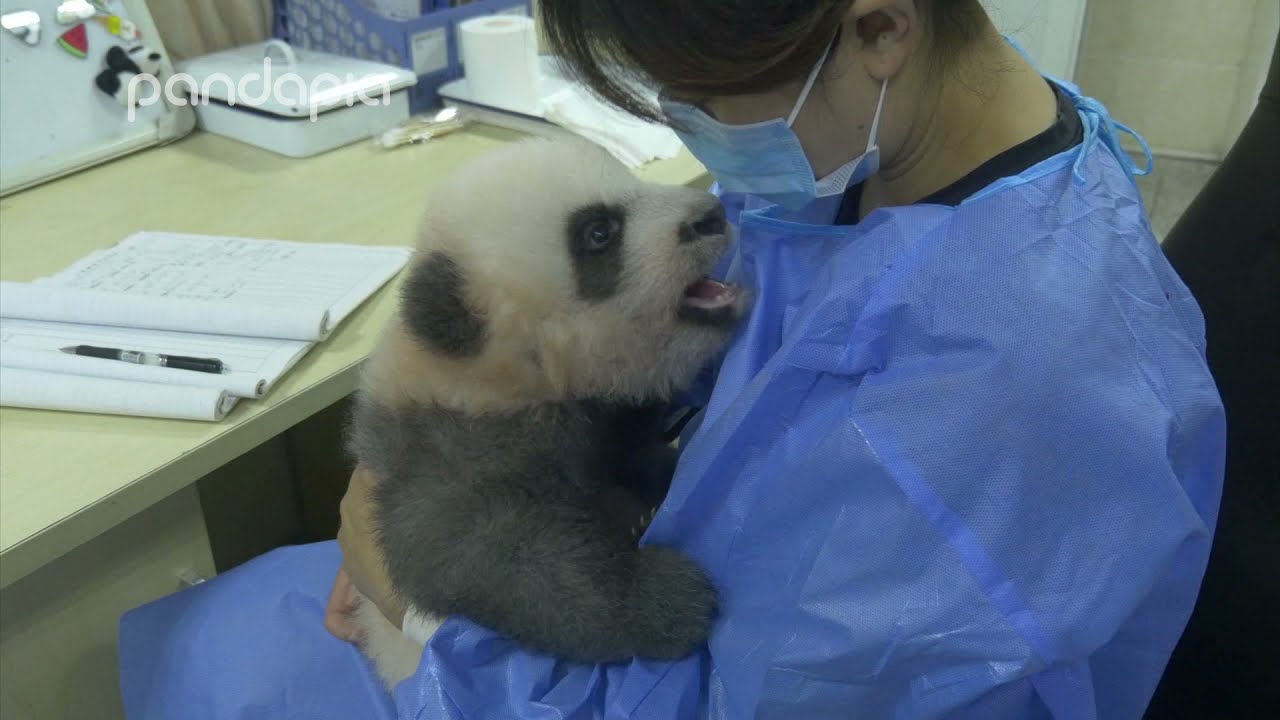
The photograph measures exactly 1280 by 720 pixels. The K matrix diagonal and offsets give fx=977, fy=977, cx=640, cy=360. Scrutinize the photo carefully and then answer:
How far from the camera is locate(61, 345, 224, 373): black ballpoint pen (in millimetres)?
986

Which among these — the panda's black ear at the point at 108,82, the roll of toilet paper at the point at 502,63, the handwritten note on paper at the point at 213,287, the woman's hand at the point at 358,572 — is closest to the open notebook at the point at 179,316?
the handwritten note on paper at the point at 213,287

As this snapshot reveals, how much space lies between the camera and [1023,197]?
0.70 meters

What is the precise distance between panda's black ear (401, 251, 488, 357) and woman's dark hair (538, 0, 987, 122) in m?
0.20

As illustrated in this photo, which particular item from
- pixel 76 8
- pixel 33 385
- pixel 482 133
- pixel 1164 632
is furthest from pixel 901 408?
pixel 76 8

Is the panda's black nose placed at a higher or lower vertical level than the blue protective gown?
higher

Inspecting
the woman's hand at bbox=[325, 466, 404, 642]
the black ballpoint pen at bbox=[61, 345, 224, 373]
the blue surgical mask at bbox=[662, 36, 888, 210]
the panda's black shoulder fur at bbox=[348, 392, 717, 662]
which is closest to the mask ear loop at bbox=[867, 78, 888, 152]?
the blue surgical mask at bbox=[662, 36, 888, 210]

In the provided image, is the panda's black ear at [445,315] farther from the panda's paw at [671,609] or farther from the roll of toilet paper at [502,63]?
the roll of toilet paper at [502,63]

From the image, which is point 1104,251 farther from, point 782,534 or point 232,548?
point 232,548

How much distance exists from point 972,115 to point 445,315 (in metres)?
0.46

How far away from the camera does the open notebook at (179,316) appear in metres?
0.95

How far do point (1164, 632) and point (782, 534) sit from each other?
0.92 feet

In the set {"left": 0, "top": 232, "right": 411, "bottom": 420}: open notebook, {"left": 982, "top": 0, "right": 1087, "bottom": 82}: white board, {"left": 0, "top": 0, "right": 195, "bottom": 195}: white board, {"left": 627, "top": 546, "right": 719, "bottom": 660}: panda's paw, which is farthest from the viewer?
{"left": 982, "top": 0, "right": 1087, "bottom": 82}: white board

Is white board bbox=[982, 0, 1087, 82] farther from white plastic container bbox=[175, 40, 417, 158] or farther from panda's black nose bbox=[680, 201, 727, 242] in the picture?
panda's black nose bbox=[680, 201, 727, 242]

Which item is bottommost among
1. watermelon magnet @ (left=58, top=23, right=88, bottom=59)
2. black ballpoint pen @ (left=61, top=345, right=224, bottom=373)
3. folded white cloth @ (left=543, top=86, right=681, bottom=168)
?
black ballpoint pen @ (left=61, top=345, right=224, bottom=373)
